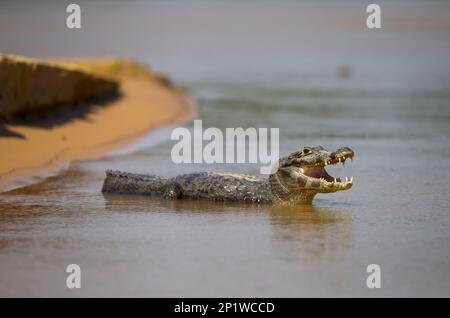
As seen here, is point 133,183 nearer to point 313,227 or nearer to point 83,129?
point 313,227

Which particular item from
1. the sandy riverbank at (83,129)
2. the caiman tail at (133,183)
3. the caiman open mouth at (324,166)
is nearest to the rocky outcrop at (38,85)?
the sandy riverbank at (83,129)

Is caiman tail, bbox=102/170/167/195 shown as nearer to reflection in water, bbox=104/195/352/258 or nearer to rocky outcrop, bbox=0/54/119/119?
reflection in water, bbox=104/195/352/258

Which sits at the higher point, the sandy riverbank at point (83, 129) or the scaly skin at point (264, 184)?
the sandy riverbank at point (83, 129)

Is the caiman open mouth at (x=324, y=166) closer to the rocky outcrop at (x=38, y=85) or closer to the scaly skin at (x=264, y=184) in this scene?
the scaly skin at (x=264, y=184)

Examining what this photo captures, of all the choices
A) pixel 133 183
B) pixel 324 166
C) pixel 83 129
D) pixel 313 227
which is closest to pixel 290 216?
pixel 313 227
